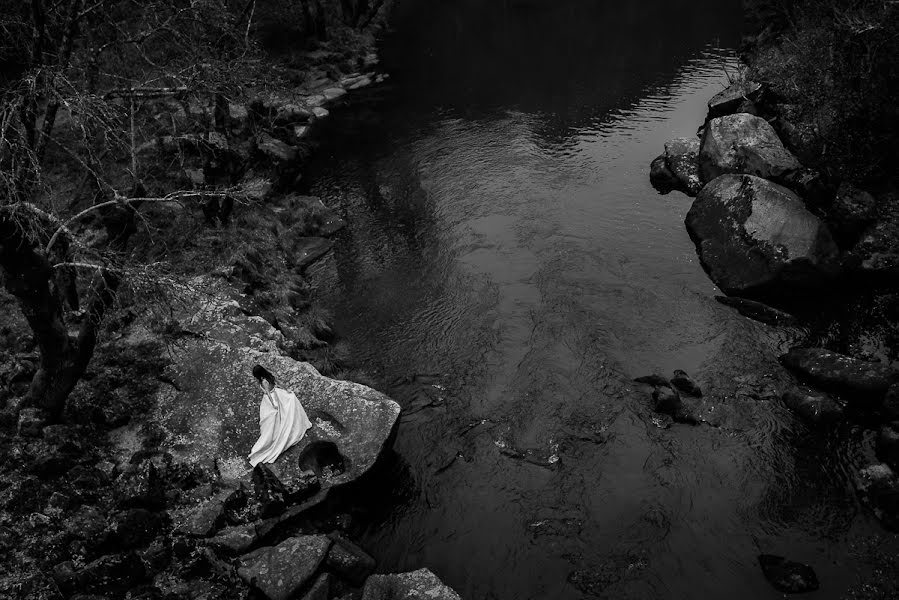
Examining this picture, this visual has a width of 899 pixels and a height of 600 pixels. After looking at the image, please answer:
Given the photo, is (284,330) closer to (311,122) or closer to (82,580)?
(82,580)

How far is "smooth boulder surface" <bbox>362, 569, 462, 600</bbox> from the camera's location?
406 inches

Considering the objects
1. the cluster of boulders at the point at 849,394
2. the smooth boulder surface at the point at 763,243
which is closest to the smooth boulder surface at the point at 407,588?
the cluster of boulders at the point at 849,394

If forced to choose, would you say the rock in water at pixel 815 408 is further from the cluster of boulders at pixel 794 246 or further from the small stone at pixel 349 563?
the small stone at pixel 349 563

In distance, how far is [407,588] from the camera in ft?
34.2

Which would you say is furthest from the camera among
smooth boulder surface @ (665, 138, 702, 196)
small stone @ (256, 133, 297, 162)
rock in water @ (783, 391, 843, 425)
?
small stone @ (256, 133, 297, 162)

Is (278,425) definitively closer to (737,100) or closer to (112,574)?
(112,574)

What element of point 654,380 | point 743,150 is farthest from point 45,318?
point 743,150

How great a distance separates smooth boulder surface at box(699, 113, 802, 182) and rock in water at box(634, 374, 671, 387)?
9965 mm

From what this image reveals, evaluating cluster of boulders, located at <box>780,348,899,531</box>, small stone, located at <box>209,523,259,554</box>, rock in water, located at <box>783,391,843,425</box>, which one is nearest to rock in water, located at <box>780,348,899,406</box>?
cluster of boulders, located at <box>780,348,899,531</box>

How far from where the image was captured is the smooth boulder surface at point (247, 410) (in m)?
12.4

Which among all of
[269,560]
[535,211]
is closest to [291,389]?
[269,560]

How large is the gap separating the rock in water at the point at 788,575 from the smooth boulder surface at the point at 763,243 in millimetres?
8887

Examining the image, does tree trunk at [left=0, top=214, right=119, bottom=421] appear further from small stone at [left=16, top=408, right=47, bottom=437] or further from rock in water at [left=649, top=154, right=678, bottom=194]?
rock in water at [left=649, top=154, right=678, bottom=194]

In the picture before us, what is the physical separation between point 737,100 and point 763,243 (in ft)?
32.8
